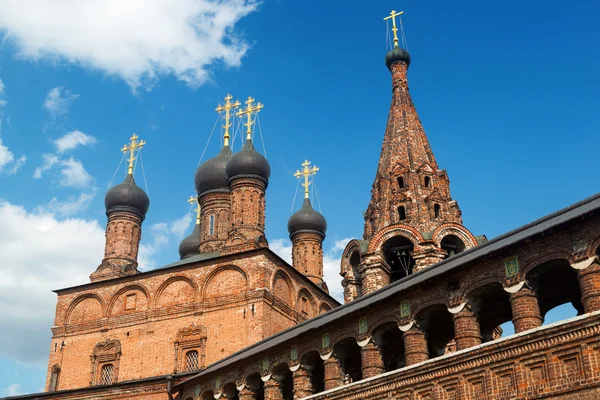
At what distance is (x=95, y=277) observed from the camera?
24.0 metres

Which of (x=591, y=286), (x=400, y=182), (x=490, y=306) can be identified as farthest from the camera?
(x=400, y=182)

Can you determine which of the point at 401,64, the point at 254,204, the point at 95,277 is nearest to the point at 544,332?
the point at 254,204

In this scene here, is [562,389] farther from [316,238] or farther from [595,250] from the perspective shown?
[316,238]

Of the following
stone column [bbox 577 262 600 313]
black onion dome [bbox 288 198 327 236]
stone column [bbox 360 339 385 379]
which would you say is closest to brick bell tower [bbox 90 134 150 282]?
black onion dome [bbox 288 198 327 236]

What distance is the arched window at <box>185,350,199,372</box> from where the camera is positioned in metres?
20.0

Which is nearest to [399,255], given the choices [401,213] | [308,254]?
[401,213]

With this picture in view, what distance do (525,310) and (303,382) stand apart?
472 centimetres

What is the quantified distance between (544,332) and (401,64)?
15.5 meters

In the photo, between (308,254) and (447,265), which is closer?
(447,265)

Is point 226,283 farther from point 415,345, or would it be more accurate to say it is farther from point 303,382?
point 415,345

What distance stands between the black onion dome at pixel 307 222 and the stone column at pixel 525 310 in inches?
684

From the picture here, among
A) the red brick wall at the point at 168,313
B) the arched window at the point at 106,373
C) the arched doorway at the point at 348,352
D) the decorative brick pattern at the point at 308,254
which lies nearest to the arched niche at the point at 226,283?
the red brick wall at the point at 168,313

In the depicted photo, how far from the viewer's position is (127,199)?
→ 81.8 feet

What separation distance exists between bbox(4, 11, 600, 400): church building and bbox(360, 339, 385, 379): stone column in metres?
0.02
